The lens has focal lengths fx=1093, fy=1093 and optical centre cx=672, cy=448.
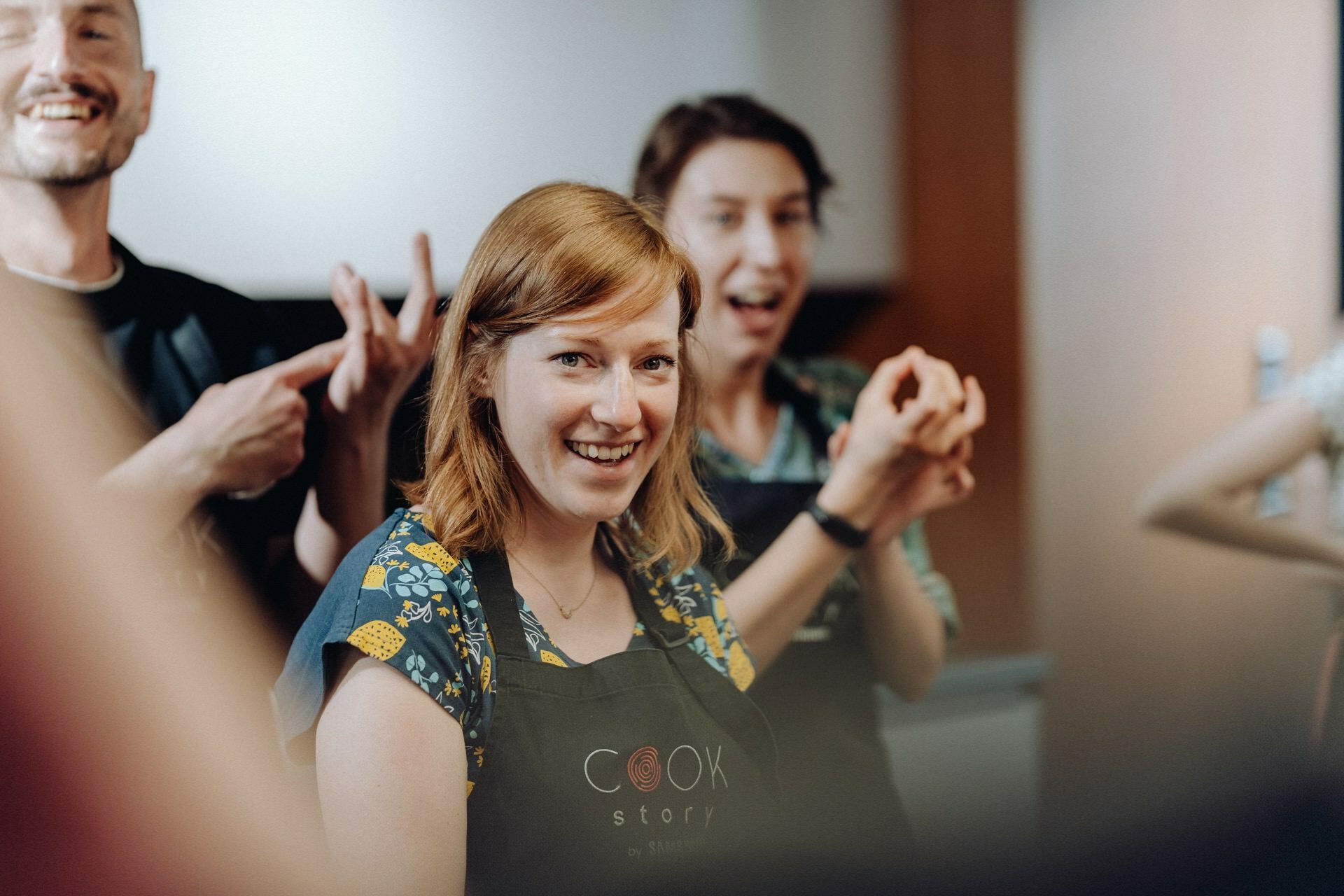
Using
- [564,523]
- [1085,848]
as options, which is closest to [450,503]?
[564,523]

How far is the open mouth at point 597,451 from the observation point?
59 cm

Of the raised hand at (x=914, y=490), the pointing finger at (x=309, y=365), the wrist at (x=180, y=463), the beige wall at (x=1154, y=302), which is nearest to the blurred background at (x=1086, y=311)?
the beige wall at (x=1154, y=302)

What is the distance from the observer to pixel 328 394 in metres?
0.68

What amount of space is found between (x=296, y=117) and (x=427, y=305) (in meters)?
0.15

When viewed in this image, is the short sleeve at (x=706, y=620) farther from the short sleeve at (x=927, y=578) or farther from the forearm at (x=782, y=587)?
the short sleeve at (x=927, y=578)

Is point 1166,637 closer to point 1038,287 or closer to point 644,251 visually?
point 1038,287

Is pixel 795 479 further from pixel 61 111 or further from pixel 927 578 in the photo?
pixel 61 111

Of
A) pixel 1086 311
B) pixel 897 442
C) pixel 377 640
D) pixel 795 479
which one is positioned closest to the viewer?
pixel 377 640

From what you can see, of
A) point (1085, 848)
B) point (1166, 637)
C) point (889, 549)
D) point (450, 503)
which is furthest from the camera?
point (1166, 637)

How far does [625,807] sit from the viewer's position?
0.61m

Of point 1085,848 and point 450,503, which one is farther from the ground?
point 450,503

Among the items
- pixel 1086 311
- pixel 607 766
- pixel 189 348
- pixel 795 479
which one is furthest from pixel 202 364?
pixel 1086 311

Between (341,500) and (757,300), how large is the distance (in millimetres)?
360

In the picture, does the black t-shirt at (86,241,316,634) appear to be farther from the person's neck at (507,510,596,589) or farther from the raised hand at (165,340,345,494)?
the person's neck at (507,510,596,589)
